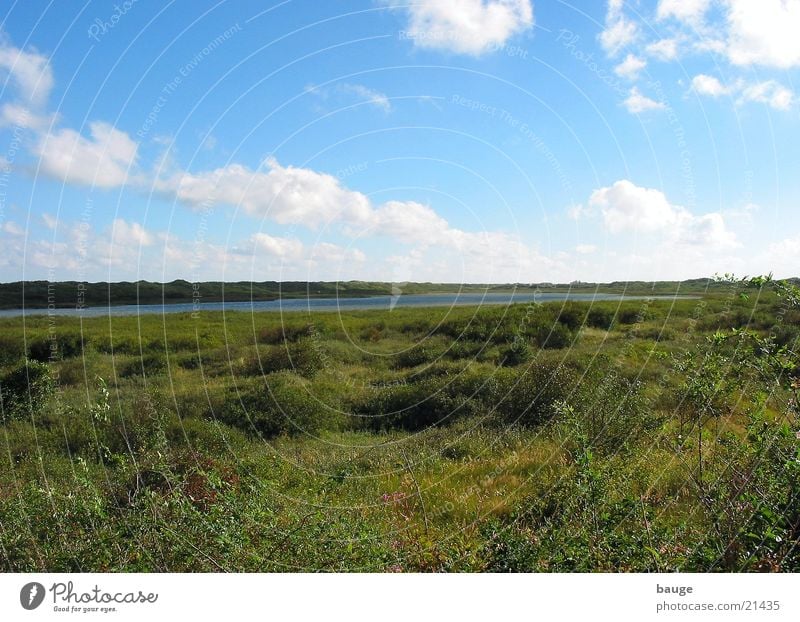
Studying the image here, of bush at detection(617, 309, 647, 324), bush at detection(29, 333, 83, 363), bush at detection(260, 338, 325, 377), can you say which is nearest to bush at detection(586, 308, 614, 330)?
bush at detection(617, 309, 647, 324)

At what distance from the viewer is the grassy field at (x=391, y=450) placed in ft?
12.8

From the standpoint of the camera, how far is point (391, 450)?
762 cm

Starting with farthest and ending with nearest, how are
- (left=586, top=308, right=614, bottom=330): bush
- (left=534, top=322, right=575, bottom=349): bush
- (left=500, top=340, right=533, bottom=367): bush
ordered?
(left=586, top=308, right=614, bottom=330): bush → (left=534, top=322, right=575, bottom=349): bush → (left=500, top=340, right=533, bottom=367): bush

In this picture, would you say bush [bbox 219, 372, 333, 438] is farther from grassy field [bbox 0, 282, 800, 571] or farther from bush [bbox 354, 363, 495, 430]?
bush [bbox 354, 363, 495, 430]

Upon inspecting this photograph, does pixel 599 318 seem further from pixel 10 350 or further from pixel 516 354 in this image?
pixel 10 350

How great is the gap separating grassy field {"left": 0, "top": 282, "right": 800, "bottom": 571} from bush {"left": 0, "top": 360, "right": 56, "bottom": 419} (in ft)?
0.12

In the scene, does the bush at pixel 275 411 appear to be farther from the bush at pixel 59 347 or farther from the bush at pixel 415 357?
the bush at pixel 59 347

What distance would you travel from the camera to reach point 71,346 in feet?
39.1

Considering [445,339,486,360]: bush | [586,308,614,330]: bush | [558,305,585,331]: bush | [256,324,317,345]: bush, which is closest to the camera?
[256,324,317,345]: bush

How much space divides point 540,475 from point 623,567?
202 cm

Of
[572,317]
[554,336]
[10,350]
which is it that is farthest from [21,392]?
[572,317]

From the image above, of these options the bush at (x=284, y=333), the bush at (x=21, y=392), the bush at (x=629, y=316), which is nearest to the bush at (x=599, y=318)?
the bush at (x=629, y=316)

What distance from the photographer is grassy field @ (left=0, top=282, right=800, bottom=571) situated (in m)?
3.91
